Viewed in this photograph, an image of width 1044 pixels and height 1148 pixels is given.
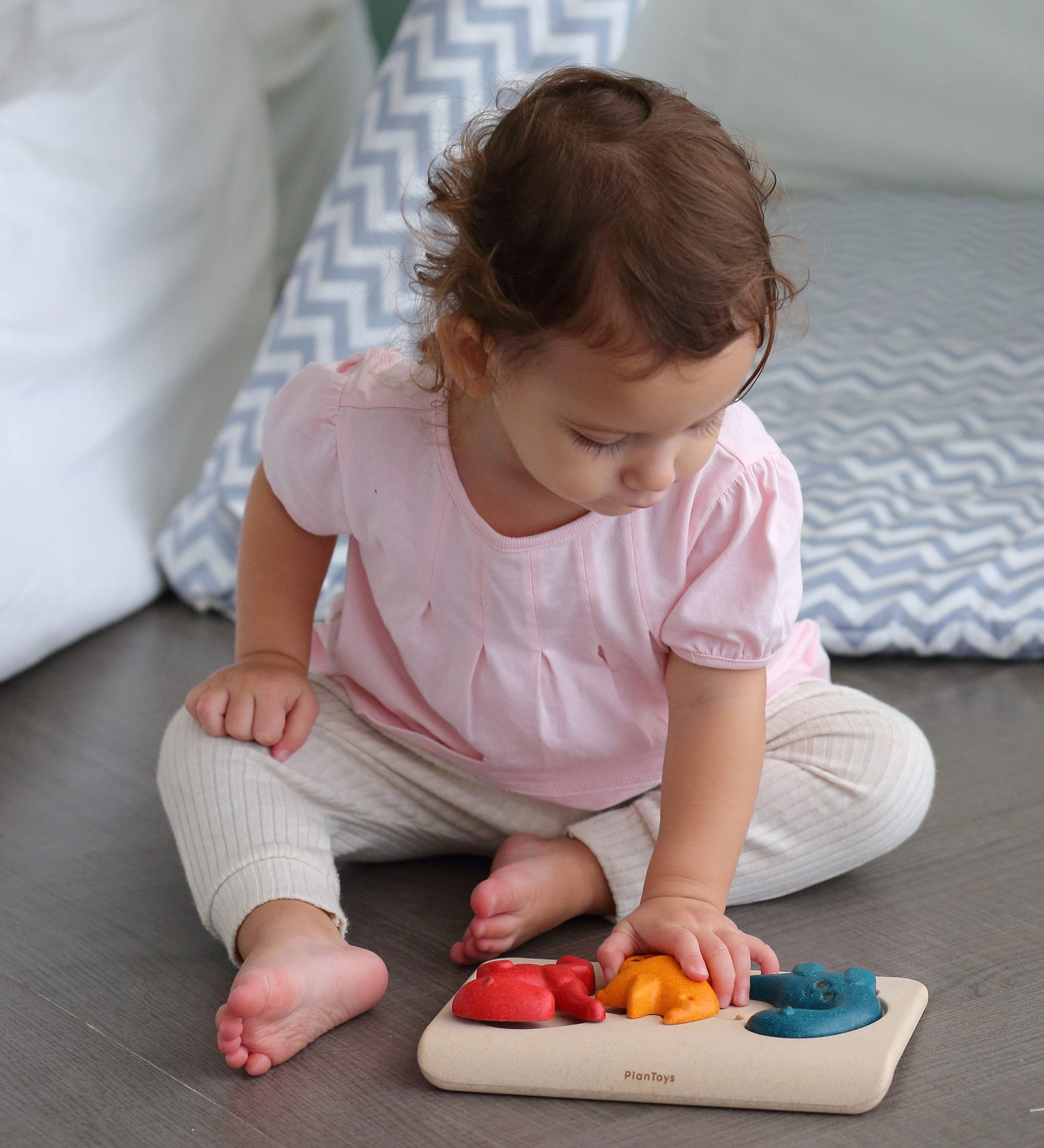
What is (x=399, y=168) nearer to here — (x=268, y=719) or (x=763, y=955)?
(x=268, y=719)

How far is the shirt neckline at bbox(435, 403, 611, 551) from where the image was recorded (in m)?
0.74

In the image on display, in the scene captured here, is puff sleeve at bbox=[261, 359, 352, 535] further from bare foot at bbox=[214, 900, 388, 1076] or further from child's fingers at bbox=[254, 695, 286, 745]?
bare foot at bbox=[214, 900, 388, 1076]

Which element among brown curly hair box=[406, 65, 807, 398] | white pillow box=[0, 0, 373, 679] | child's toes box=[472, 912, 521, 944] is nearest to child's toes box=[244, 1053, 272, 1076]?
child's toes box=[472, 912, 521, 944]

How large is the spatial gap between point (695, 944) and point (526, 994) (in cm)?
8

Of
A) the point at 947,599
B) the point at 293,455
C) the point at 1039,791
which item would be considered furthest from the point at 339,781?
the point at 947,599

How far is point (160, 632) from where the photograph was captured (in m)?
1.19

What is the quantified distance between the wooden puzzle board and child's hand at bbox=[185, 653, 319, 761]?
0.22m

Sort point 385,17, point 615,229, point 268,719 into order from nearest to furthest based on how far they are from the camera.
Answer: point 615,229 < point 268,719 < point 385,17

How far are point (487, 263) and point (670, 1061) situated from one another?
0.36 metres

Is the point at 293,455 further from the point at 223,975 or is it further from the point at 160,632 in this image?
the point at 160,632

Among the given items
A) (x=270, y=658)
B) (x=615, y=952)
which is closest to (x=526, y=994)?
(x=615, y=952)

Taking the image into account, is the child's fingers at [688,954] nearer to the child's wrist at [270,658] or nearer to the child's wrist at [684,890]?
the child's wrist at [684,890]

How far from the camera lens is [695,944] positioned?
2.11 feet

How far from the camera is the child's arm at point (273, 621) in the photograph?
2.64ft
